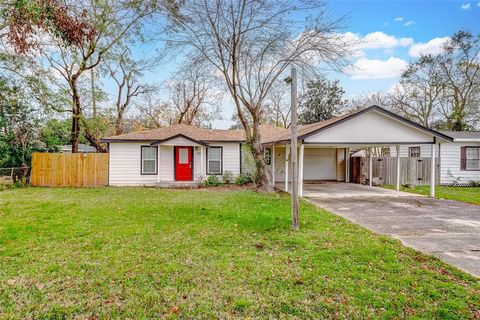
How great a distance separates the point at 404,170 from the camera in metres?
16.8

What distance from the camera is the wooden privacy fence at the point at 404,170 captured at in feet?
55.0

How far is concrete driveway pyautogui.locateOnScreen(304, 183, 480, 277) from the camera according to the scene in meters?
5.34

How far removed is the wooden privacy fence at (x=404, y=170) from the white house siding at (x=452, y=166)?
0.36 m

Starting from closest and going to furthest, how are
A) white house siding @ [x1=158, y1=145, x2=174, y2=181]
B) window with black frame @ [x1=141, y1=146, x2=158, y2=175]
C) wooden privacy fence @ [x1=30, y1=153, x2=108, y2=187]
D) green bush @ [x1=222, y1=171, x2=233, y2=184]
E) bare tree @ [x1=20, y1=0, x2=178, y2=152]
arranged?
bare tree @ [x1=20, y1=0, x2=178, y2=152]
wooden privacy fence @ [x1=30, y1=153, x2=108, y2=187]
window with black frame @ [x1=141, y1=146, x2=158, y2=175]
white house siding @ [x1=158, y1=145, x2=174, y2=181]
green bush @ [x1=222, y1=171, x2=233, y2=184]

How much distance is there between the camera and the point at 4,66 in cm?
1152

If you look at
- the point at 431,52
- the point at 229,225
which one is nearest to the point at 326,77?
the point at 229,225

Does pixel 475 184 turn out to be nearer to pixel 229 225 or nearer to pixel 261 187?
pixel 261 187

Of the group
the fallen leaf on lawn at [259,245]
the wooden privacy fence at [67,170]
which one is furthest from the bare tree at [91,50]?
the fallen leaf on lawn at [259,245]

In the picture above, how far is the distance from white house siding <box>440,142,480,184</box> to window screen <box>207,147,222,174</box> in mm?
12743

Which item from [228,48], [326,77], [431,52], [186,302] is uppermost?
[431,52]

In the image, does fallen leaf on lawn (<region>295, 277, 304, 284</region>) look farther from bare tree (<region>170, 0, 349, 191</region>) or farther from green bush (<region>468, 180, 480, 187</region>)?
green bush (<region>468, 180, 480, 187</region>)

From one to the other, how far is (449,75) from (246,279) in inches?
1095

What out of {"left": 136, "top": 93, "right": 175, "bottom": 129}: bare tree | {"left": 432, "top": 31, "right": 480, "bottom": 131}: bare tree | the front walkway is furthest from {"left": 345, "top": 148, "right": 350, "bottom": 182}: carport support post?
{"left": 136, "top": 93, "right": 175, "bottom": 129}: bare tree

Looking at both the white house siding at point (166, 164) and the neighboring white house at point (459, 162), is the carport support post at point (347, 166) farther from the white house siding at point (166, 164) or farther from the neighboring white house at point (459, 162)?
the white house siding at point (166, 164)
